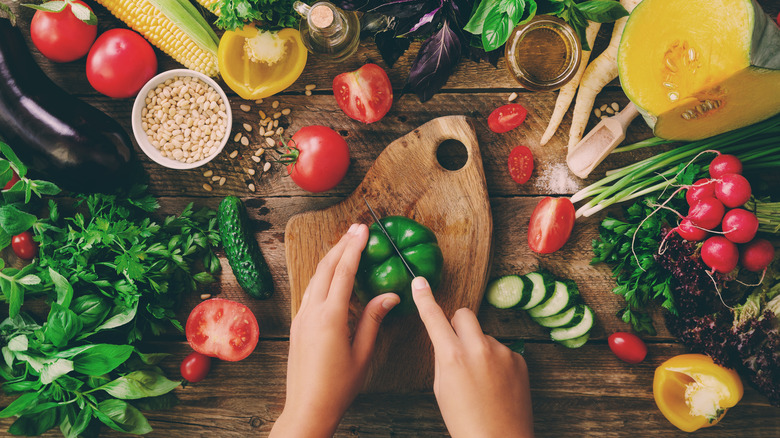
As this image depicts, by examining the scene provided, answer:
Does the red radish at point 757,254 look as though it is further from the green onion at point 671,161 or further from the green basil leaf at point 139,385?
the green basil leaf at point 139,385

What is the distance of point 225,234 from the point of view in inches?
70.2

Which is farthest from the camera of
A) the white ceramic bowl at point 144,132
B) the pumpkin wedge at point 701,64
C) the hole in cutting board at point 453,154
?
the hole in cutting board at point 453,154

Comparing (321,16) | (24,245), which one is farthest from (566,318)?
(24,245)

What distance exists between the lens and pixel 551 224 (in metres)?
1.71

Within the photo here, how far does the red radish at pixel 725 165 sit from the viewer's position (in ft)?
5.19

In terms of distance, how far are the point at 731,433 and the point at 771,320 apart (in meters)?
0.53

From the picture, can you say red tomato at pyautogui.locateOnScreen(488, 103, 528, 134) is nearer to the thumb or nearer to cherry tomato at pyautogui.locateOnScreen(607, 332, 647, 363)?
the thumb

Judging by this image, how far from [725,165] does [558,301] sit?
731 millimetres

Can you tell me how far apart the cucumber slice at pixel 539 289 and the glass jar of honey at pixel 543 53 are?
2.35 feet

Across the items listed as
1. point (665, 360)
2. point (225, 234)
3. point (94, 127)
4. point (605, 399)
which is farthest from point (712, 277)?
point (94, 127)

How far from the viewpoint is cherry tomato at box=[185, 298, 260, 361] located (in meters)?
1.79

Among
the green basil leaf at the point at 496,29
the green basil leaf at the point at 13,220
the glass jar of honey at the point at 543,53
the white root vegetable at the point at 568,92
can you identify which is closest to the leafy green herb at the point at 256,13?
the green basil leaf at the point at 496,29

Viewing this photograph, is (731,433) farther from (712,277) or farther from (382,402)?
(382,402)

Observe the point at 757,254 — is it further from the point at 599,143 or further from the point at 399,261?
the point at 399,261
